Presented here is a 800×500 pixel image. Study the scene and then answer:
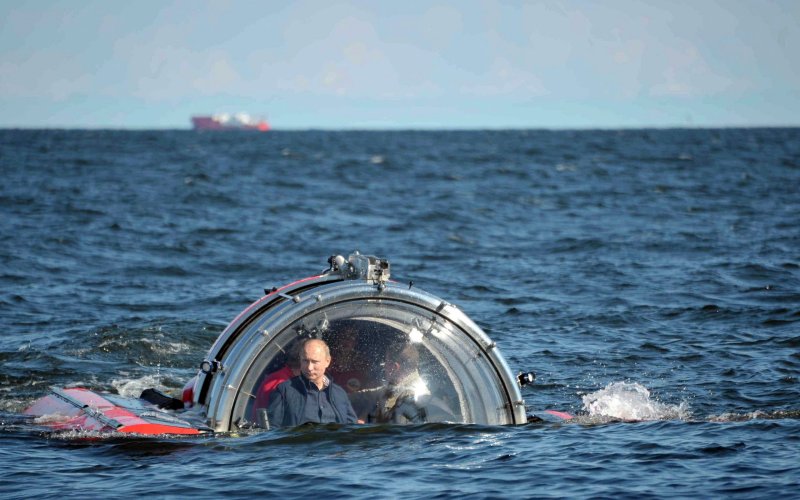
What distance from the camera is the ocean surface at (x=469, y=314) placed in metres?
8.88

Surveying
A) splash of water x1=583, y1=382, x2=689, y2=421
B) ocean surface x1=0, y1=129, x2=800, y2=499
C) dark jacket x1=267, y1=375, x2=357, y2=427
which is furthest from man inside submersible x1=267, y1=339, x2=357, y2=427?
splash of water x1=583, y1=382, x2=689, y2=421

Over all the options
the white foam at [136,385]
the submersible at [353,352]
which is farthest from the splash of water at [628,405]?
the white foam at [136,385]

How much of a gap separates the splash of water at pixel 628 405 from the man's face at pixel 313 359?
3.34m

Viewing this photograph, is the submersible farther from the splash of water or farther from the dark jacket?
the splash of water

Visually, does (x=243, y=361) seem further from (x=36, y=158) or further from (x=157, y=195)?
(x=36, y=158)

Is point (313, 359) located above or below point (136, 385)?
above

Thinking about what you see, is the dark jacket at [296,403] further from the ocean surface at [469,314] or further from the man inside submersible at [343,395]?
the ocean surface at [469,314]

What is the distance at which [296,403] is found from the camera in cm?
945

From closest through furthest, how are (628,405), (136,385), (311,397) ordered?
(311,397), (628,405), (136,385)

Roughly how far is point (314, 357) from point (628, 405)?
4.15 metres

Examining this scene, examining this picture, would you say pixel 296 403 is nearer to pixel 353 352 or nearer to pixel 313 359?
pixel 313 359

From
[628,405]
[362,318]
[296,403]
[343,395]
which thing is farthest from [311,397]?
[628,405]

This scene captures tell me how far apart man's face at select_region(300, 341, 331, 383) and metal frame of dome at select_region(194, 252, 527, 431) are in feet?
0.36

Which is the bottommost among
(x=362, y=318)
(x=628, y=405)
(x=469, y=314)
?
(x=628, y=405)
